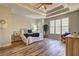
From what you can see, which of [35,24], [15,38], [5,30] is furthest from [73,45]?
[35,24]

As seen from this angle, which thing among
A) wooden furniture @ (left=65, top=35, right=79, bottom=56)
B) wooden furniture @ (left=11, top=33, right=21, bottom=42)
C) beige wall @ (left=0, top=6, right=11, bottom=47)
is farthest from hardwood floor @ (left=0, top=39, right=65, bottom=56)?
wooden furniture @ (left=11, top=33, right=21, bottom=42)

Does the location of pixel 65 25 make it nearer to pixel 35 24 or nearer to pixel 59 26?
pixel 59 26

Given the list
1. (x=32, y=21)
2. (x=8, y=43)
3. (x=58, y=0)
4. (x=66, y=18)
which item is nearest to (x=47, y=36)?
(x=32, y=21)

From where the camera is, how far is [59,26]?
890 centimetres

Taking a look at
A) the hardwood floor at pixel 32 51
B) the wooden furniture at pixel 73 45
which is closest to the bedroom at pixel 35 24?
the hardwood floor at pixel 32 51

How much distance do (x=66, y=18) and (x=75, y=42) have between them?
5.23 m

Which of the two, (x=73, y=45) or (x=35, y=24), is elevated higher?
(x=35, y=24)

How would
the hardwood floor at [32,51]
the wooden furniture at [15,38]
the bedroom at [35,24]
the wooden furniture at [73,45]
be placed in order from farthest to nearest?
1. the wooden furniture at [15,38]
2. the bedroom at [35,24]
3. the hardwood floor at [32,51]
4. the wooden furniture at [73,45]

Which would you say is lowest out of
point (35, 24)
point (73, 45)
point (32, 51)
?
point (32, 51)

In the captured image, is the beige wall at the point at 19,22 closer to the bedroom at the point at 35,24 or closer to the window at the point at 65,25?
the bedroom at the point at 35,24

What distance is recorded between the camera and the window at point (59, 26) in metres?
8.29

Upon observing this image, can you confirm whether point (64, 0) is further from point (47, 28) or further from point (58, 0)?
point (47, 28)

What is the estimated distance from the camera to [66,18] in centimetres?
809

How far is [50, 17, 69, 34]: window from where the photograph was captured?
8291 millimetres
